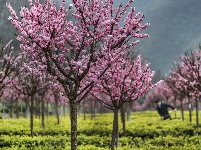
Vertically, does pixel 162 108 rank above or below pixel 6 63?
below

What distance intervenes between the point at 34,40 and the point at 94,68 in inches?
61.7

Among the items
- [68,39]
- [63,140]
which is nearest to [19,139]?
[63,140]

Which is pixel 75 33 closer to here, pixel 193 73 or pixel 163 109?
pixel 193 73

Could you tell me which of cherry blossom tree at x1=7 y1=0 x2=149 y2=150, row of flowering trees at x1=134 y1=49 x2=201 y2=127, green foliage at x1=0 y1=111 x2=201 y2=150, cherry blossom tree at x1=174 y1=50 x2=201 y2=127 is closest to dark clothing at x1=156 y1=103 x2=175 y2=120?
row of flowering trees at x1=134 y1=49 x2=201 y2=127

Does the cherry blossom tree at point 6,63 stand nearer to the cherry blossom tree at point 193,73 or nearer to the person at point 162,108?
the cherry blossom tree at point 193,73

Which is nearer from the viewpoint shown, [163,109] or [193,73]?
[193,73]

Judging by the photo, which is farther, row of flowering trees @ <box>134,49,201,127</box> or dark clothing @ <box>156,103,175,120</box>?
dark clothing @ <box>156,103,175,120</box>

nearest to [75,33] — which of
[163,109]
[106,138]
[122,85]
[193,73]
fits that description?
[122,85]

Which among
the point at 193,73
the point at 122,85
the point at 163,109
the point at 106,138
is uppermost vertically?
the point at 193,73

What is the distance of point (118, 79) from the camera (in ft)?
29.0

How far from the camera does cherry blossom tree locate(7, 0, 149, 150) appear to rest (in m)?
5.98

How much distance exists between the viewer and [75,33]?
6.84 metres

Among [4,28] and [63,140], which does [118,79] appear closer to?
[63,140]

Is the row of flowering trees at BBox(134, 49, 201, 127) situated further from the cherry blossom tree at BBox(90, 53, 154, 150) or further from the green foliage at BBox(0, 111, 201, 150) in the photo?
the green foliage at BBox(0, 111, 201, 150)
